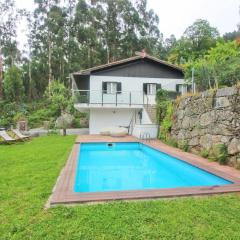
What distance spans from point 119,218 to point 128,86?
54.0 ft

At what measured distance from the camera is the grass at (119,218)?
305 cm

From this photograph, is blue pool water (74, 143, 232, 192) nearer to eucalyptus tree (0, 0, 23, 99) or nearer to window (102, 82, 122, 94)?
window (102, 82, 122, 94)

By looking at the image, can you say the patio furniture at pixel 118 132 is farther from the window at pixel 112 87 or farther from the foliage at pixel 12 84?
the foliage at pixel 12 84

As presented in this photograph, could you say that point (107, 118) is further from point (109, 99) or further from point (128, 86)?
point (128, 86)

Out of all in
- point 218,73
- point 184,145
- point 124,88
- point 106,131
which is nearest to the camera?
point 218,73

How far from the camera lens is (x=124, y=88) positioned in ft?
63.4

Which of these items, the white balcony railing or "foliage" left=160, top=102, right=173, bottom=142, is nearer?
"foliage" left=160, top=102, right=173, bottom=142

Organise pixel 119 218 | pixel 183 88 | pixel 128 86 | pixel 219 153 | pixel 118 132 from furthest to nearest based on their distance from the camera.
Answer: pixel 128 86
pixel 183 88
pixel 118 132
pixel 219 153
pixel 119 218

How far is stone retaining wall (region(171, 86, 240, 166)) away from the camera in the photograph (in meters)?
7.20

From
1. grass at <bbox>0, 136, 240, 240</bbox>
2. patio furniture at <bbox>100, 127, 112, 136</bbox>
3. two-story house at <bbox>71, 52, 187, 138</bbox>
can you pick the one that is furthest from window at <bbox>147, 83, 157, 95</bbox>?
grass at <bbox>0, 136, 240, 240</bbox>

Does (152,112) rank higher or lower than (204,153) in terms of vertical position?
higher

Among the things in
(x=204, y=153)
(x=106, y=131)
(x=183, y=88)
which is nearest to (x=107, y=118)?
(x=106, y=131)

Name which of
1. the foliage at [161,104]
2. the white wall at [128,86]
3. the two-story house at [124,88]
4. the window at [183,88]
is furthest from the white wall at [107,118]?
the foliage at [161,104]

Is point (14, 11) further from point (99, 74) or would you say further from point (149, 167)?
point (149, 167)
